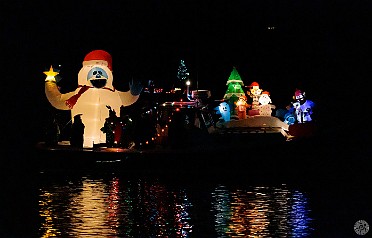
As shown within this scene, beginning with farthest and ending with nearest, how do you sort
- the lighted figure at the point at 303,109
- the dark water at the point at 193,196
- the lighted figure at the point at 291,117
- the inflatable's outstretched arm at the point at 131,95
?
the lighted figure at the point at 291,117 → the lighted figure at the point at 303,109 → the inflatable's outstretched arm at the point at 131,95 → the dark water at the point at 193,196

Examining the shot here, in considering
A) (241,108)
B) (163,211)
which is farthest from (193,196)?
(241,108)

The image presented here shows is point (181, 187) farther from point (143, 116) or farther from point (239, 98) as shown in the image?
point (239, 98)

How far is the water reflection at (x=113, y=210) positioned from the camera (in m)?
11.5

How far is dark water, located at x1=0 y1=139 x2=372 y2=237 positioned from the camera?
11669mm

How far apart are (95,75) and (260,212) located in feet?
32.7

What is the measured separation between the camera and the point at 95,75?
21734mm

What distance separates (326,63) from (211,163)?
14.1 m

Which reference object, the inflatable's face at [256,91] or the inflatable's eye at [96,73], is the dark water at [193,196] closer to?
the inflatable's eye at [96,73]

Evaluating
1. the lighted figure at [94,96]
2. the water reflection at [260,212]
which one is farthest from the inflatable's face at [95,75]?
the water reflection at [260,212]

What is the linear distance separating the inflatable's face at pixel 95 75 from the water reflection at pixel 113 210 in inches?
179

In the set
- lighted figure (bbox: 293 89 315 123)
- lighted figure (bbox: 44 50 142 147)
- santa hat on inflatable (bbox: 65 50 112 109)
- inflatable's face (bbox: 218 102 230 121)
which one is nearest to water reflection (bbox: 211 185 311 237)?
lighted figure (bbox: 44 50 142 147)

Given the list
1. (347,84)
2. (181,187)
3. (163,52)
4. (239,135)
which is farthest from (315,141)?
(163,52)

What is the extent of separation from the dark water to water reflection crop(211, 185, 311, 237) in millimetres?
16

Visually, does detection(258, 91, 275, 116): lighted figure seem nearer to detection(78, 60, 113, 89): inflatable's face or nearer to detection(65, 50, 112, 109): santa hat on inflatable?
detection(78, 60, 113, 89): inflatable's face
